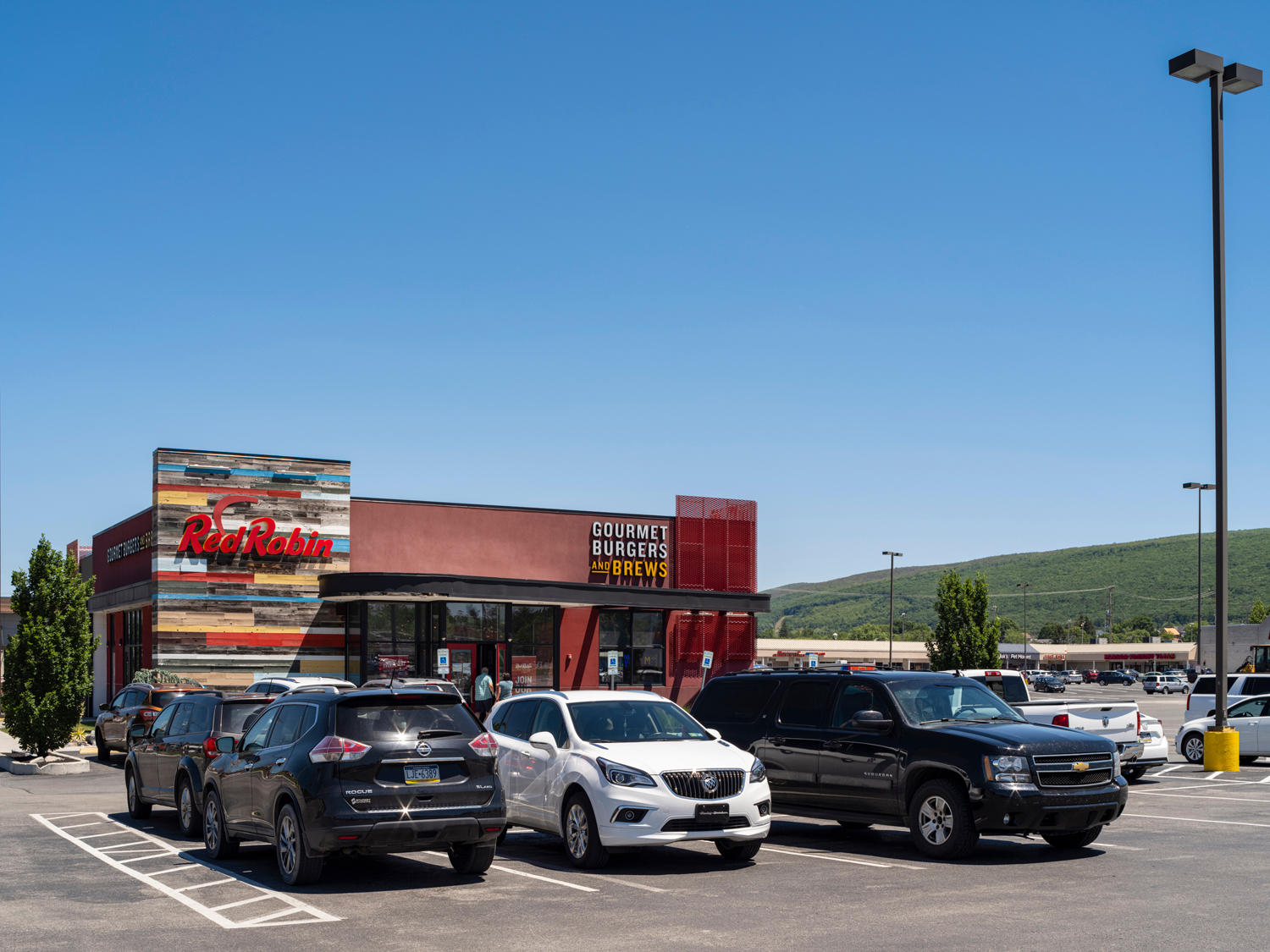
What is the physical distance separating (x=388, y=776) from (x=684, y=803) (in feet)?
9.24

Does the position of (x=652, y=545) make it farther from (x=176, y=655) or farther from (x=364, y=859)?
(x=364, y=859)

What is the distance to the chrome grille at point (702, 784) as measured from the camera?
12.5 meters

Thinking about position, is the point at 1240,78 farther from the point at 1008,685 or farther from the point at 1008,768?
the point at 1008,768

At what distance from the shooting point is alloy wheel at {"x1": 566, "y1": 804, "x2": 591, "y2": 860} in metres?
12.8

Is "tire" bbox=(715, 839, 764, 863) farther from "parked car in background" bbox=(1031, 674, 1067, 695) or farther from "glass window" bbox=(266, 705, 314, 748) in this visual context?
"parked car in background" bbox=(1031, 674, 1067, 695)

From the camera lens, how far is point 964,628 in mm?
53312

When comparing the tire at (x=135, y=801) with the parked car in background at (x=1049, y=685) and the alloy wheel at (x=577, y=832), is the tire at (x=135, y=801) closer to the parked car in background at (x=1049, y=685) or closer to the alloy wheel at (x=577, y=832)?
the alloy wheel at (x=577, y=832)

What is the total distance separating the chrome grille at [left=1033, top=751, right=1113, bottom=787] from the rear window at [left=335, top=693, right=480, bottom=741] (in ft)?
18.4

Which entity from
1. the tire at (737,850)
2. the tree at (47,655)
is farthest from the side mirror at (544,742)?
the tree at (47,655)

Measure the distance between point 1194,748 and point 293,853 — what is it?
21264mm

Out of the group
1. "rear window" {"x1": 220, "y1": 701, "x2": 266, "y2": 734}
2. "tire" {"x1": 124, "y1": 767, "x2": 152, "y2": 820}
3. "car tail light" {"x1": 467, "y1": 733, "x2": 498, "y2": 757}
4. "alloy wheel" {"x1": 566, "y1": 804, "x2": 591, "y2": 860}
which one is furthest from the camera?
"tire" {"x1": 124, "y1": 767, "x2": 152, "y2": 820}

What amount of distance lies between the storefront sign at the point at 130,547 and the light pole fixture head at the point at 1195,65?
27578 millimetres

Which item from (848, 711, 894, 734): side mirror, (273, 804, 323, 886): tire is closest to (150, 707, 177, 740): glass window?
(273, 804, 323, 886): tire

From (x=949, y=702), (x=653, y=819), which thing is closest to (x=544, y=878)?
(x=653, y=819)
